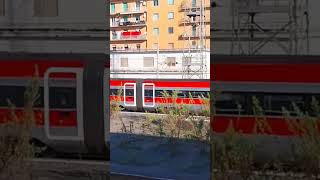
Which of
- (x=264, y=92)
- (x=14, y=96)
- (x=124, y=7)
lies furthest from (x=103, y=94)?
(x=124, y=7)

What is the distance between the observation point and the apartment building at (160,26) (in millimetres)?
8146

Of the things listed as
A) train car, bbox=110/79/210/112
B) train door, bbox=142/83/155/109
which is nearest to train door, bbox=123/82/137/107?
train car, bbox=110/79/210/112

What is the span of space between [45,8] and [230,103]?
171 cm

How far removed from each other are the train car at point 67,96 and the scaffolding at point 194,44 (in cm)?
387

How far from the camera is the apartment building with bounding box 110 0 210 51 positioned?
8.15 m

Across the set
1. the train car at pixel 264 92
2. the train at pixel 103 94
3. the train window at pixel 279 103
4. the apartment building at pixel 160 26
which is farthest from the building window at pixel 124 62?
the train window at pixel 279 103

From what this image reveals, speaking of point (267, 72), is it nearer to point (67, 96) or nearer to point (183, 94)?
point (67, 96)

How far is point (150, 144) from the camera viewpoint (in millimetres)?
4926

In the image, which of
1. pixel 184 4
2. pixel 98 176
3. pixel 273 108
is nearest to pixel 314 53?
pixel 273 108

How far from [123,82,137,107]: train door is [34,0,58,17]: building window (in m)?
4.79

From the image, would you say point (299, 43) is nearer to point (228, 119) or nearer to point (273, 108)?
point (273, 108)

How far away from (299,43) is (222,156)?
3.37 feet

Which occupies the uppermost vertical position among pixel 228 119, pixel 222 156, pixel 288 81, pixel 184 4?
pixel 184 4

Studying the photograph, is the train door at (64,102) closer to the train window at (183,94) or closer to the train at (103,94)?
the train at (103,94)
